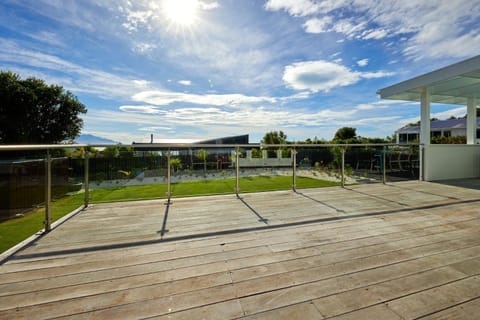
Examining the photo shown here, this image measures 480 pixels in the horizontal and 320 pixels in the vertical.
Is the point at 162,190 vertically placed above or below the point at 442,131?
below

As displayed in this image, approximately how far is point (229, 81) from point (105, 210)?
848cm

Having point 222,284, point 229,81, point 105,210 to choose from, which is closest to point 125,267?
point 222,284

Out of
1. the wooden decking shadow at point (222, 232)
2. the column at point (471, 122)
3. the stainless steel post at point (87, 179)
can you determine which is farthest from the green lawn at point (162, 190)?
the column at point (471, 122)

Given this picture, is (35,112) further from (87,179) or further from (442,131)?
(442,131)

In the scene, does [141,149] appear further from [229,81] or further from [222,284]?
[229,81]

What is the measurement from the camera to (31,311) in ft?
4.05

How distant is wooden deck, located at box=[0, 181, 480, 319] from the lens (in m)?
1.26

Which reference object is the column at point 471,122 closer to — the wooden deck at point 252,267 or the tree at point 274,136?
the wooden deck at point 252,267

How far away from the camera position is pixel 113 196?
163 inches

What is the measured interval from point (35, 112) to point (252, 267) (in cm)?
1782

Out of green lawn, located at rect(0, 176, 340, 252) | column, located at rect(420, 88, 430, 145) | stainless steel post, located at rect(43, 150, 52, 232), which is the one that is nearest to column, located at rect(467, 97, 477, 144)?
column, located at rect(420, 88, 430, 145)

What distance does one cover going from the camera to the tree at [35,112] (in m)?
12.7

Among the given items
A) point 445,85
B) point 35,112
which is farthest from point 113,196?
point 35,112

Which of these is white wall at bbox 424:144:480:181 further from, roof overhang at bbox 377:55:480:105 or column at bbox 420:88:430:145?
roof overhang at bbox 377:55:480:105
